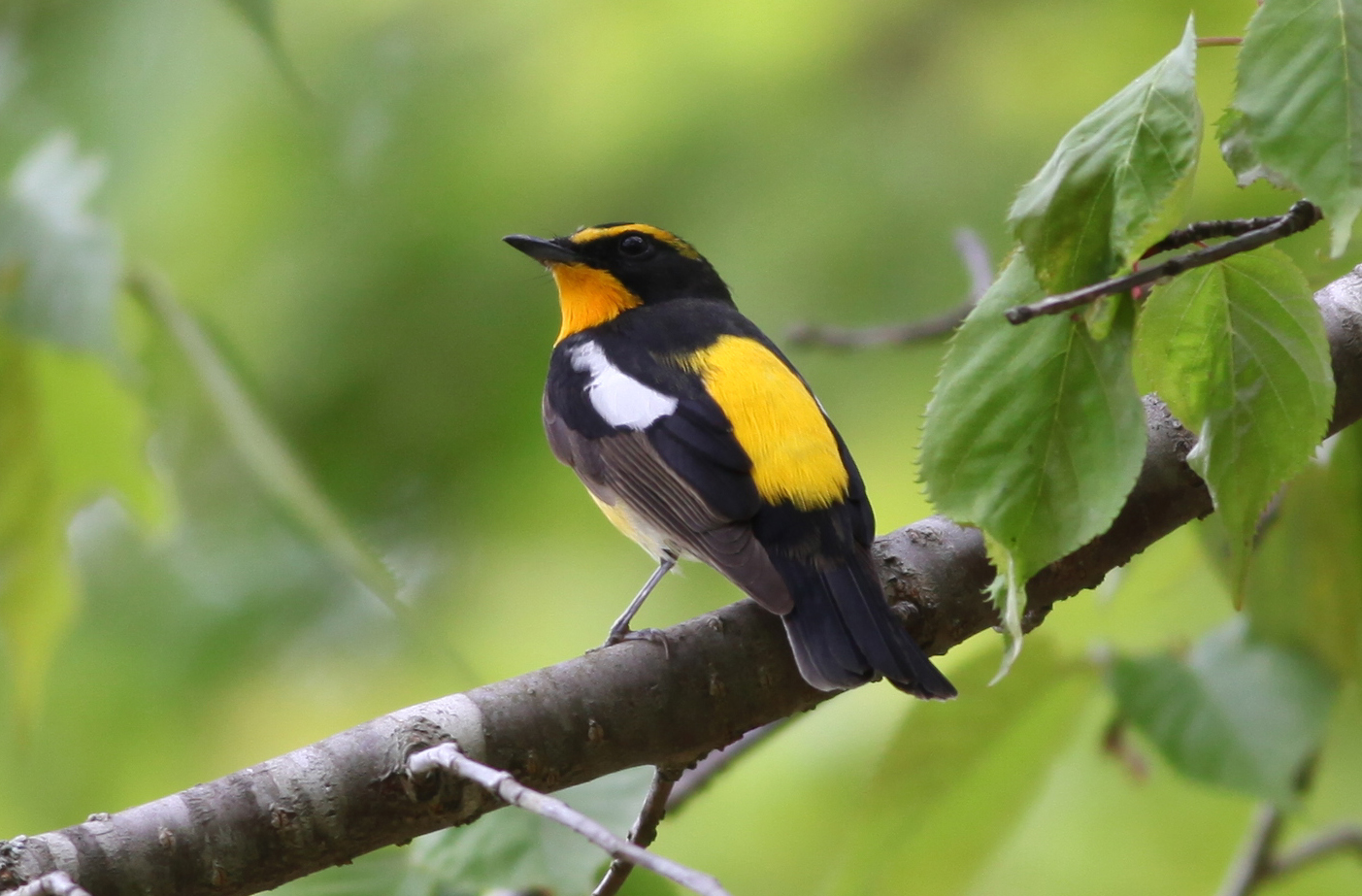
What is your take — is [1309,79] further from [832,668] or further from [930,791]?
[930,791]

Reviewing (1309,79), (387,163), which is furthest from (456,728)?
(387,163)

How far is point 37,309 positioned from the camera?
8.72 ft

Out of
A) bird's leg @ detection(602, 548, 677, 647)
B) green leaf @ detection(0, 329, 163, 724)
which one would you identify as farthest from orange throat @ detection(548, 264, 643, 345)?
green leaf @ detection(0, 329, 163, 724)

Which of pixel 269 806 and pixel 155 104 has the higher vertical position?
pixel 155 104

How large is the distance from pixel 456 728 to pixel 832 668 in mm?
639

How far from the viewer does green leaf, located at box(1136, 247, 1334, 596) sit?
155 centimetres

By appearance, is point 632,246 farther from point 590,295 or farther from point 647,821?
point 647,821

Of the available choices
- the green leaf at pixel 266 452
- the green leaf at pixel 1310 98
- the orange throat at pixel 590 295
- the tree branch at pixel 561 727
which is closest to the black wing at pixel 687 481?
the tree branch at pixel 561 727

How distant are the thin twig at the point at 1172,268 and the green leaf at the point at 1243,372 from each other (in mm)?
45

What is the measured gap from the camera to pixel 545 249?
3.94m

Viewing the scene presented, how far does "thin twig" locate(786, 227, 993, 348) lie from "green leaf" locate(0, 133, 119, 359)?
6.34ft

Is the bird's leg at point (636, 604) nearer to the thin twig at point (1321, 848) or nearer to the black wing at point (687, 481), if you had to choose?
the black wing at point (687, 481)

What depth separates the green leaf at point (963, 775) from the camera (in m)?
2.56

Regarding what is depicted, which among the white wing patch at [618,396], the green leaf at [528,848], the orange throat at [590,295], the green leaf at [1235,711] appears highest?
the orange throat at [590,295]
